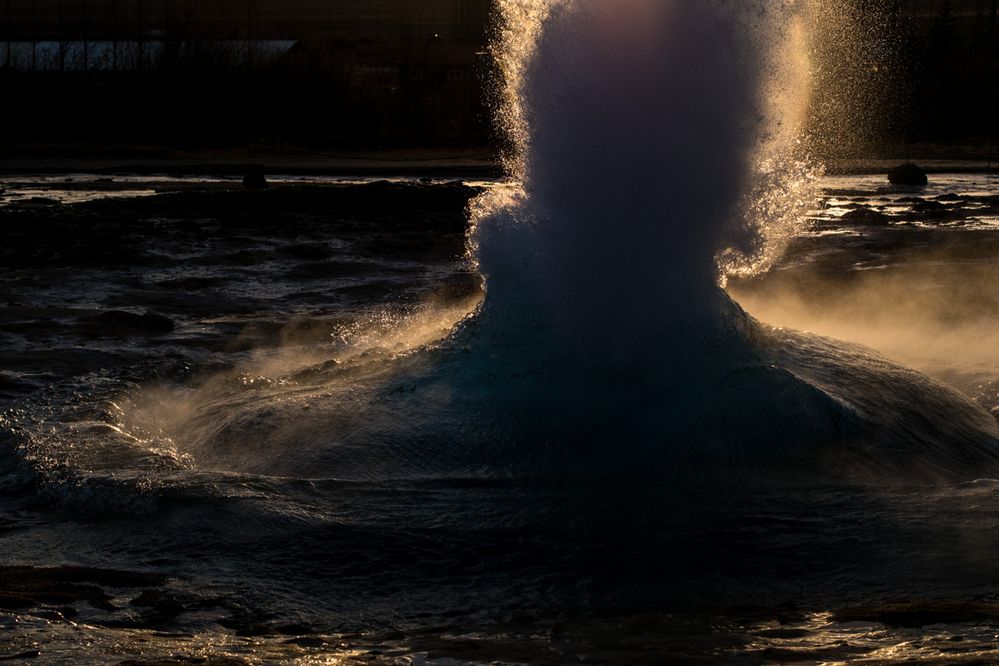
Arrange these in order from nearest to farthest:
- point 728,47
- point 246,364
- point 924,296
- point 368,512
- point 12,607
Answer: point 12,607
point 368,512
point 728,47
point 246,364
point 924,296

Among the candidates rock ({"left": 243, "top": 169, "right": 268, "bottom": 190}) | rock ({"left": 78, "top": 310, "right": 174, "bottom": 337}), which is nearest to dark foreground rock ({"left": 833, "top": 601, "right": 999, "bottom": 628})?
rock ({"left": 78, "top": 310, "right": 174, "bottom": 337})

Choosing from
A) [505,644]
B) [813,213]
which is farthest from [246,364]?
[813,213]

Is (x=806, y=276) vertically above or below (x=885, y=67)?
below

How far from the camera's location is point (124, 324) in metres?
9.61

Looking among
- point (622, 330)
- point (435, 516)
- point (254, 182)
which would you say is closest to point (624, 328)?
point (622, 330)

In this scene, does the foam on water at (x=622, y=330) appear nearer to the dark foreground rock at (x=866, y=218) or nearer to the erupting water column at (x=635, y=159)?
the erupting water column at (x=635, y=159)

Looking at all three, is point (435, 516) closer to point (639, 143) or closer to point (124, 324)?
point (639, 143)

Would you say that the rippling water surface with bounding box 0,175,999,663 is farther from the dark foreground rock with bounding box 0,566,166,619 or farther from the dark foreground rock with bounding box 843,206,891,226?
the dark foreground rock with bounding box 843,206,891,226

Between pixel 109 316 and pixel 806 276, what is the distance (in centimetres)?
616

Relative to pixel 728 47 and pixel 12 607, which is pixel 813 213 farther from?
pixel 12 607

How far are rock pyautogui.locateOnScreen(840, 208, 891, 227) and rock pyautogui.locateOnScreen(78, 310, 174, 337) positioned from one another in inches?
418

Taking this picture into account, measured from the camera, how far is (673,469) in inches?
219

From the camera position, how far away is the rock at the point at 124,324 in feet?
30.7

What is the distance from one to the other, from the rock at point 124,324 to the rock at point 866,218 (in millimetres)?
10618
